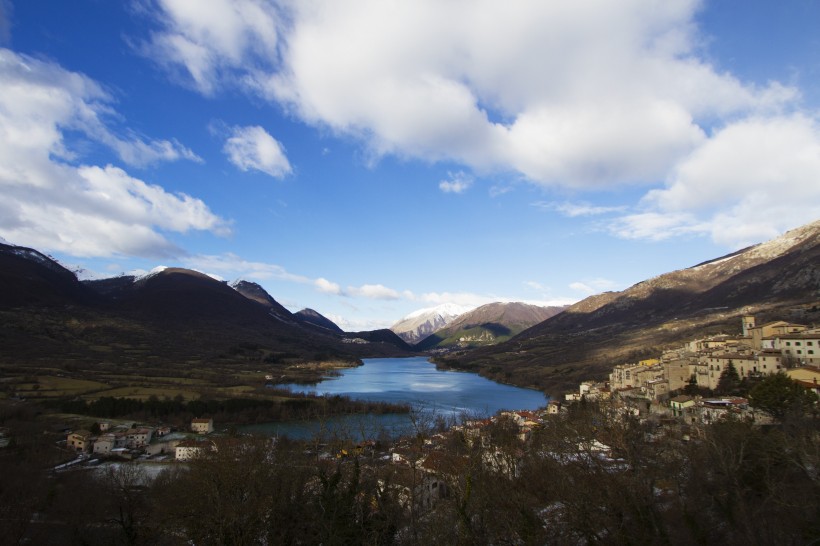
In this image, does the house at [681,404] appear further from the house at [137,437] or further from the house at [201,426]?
the house at [201,426]

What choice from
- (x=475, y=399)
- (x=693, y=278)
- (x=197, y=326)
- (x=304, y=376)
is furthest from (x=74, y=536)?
(x=693, y=278)

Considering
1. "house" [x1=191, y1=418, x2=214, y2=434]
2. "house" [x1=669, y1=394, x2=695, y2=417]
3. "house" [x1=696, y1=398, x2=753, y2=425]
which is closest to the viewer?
"house" [x1=696, y1=398, x2=753, y2=425]

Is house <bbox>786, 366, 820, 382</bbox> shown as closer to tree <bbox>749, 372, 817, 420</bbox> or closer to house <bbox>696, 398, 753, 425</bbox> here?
house <bbox>696, 398, 753, 425</bbox>

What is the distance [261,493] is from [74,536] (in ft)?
26.3

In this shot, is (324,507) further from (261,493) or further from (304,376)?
(304,376)

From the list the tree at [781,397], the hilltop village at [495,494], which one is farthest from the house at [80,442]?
the tree at [781,397]

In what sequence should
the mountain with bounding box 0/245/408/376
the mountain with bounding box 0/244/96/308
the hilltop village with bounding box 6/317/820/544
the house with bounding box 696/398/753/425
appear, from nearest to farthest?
the hilltop village with bounding box 6/317/820/544 < the house with bounding box 696/398/753/425 < the mountain with bounding box 0/245/408/376 < the mountain with bounding box 0/244/96/308

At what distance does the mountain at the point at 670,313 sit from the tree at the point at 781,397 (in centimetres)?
4819

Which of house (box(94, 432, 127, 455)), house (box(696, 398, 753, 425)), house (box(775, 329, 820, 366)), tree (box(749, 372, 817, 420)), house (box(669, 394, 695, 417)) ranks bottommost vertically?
house (box(94, 432, 127, 455))

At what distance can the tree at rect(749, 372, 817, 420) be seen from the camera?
82.2 feet

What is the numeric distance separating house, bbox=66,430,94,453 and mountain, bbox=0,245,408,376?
49897mm

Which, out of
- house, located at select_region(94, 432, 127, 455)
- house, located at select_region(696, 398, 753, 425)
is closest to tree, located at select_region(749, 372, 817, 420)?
house, located at select_region(696, 398, 753, 425)

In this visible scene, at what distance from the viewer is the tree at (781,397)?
2505 centimetres

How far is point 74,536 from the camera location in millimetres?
17594
